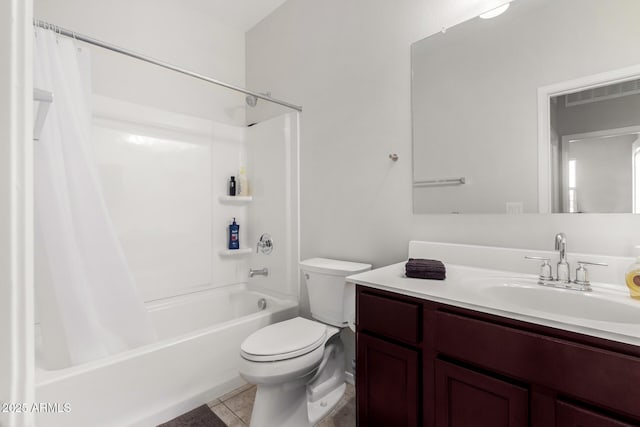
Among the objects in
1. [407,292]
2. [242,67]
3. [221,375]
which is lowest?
[221,375]

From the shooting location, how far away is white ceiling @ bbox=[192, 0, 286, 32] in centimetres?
236

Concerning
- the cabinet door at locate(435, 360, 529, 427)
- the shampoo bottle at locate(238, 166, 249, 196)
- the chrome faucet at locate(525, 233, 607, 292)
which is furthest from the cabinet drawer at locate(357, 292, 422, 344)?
the shampoo bottle at locate(238, 166, 249, 196)

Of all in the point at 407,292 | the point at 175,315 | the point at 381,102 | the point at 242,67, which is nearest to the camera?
the point at 407,292

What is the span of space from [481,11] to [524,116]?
55 centimetres

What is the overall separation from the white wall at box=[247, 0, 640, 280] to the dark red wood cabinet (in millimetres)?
588

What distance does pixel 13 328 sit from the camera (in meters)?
0.26

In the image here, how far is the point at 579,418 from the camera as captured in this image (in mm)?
756

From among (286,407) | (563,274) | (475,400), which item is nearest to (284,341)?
(286,407)

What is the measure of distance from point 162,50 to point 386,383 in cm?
263

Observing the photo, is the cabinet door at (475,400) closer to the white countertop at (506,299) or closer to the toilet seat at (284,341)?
the white countertop at (506,299)

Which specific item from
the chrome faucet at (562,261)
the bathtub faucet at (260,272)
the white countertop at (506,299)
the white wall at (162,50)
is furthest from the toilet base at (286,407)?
the white wall at (162,50)

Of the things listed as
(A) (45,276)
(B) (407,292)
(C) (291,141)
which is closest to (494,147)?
(B) (407,292)

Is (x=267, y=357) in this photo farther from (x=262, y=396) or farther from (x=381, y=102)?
(x=381, y=102)

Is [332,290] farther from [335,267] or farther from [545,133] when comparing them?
[545,133]
